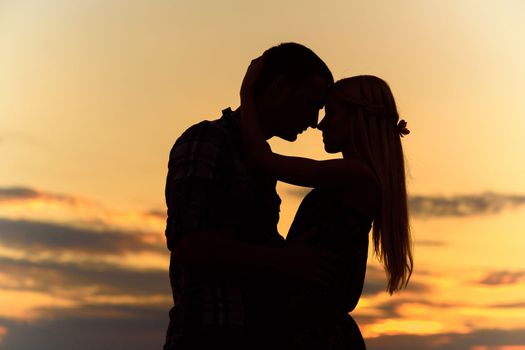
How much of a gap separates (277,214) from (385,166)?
1.02 meters

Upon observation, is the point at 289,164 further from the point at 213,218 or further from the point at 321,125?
the point at 213,218

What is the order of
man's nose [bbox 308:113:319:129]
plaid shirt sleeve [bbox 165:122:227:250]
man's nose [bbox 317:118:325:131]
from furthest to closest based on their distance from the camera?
man's nose [bbox 317:118:325:131]
man's nose [bbox 308:113:319:129]
plaid shirt sleeve [bbox 165:122:227:250]

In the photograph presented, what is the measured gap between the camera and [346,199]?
6449 mm

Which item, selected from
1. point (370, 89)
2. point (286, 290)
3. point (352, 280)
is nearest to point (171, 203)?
point (286, 290)

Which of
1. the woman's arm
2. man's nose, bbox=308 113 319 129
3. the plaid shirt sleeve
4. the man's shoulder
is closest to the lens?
the plaid shirt sleeve

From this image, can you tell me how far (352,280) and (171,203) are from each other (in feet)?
5.37

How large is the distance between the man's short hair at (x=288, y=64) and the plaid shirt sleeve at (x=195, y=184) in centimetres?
91

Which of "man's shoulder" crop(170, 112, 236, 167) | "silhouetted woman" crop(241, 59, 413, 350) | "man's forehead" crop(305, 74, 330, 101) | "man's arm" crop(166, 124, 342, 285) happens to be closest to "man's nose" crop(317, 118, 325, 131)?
"silhouetted woman" crop(241, 59, 413, 350)

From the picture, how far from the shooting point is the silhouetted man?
5719mm

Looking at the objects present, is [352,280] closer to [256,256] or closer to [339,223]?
[339,223]

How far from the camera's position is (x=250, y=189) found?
6.03 m

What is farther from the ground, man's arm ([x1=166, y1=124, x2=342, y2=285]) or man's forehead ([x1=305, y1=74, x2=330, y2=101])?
man's forehead ([x1=305, y1=74, x2=330, y2=101])

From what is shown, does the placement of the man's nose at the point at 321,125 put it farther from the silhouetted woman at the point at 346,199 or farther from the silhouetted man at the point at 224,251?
the silhouetted man at the point at 224,251

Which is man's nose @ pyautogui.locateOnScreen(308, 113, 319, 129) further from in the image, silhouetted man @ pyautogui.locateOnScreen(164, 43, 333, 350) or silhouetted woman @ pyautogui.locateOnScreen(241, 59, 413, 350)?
silhouetted man @ pyautogui.locateOnScreen(164, 43, 333, 350)
